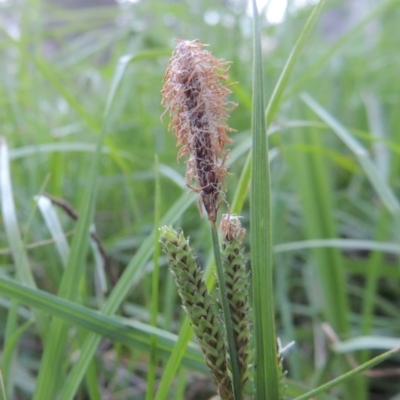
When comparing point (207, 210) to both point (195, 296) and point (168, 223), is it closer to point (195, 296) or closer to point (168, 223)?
point (195, 296)

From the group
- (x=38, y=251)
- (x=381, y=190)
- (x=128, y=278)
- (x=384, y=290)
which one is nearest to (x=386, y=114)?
(x=384, y=290)

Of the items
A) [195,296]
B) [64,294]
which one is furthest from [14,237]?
[195,296]

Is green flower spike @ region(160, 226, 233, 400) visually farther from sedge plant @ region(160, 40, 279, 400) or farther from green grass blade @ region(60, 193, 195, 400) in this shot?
green grass blade @ region(60, 193, 195, 400)

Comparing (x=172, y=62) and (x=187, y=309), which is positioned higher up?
(x=172, y=62)

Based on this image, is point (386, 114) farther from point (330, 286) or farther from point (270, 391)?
point (270, 391)

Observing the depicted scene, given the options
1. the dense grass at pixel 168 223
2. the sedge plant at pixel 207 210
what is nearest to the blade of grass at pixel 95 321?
the dense grass at pixel 168 223

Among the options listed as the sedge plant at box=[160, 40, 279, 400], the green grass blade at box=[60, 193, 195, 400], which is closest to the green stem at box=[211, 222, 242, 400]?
the sedge plant at box=[160, 40, 279, 400]

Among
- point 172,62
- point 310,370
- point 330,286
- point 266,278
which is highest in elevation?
point 172,62
